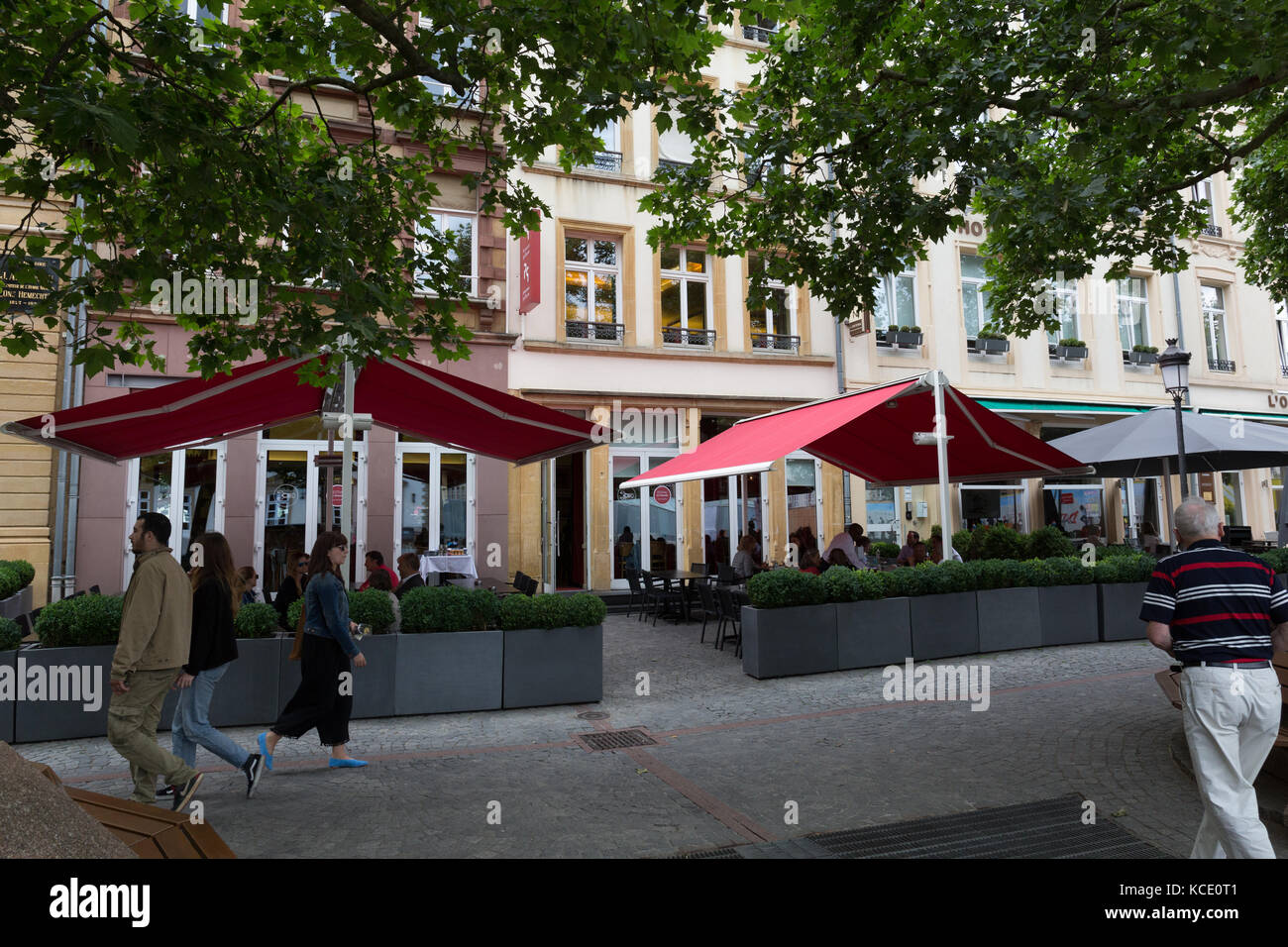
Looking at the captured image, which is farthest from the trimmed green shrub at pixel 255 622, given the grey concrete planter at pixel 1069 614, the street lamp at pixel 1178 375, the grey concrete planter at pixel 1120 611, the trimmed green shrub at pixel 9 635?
the street lamp at pixel 1178 375

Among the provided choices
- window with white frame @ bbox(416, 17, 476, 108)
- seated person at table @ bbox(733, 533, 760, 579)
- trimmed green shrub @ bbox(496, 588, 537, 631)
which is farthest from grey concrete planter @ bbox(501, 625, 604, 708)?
window with white frame @ bbox(416, 17, 476, 108)

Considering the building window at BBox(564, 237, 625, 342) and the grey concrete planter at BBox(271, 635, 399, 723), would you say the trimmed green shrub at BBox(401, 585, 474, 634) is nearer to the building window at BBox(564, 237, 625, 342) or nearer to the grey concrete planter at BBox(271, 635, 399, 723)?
the grey concrete planter at BBox(271, 635, 399, 723)

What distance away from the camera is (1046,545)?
1105cm

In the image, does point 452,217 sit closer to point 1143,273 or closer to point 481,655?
point 481,655

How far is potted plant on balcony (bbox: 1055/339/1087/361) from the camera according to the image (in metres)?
19.6

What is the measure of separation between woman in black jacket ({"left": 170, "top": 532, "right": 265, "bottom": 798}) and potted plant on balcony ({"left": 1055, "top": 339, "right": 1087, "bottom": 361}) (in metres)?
19.8

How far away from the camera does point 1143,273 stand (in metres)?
20.9

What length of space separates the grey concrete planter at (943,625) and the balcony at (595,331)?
29.7ft

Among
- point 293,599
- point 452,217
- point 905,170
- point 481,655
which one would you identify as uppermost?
point 452,217

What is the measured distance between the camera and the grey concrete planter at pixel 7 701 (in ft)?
19.8

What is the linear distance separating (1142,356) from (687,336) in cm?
1245

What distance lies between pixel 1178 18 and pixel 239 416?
9.10 metres

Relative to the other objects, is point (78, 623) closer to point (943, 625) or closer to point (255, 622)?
point (255, 622)

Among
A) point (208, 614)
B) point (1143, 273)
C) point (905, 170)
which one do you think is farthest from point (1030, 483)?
Result: point (208, 614)
